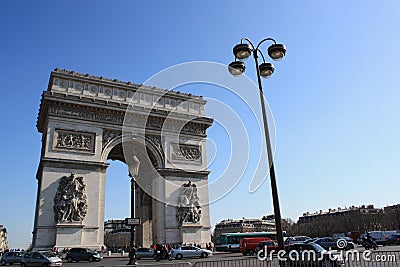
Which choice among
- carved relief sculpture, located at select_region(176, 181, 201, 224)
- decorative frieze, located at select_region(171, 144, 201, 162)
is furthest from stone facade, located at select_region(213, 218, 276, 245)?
carved relief sculpture, located at select_region(176, 181, 201, 224)

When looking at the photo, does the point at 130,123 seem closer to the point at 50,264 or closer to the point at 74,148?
the point at 74,148

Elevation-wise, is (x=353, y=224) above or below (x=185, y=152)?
below

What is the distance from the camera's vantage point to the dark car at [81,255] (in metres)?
22.7

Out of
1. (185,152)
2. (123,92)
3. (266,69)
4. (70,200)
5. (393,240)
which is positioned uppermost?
(123,92)

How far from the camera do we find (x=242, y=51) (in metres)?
9.95

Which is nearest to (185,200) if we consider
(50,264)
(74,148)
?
(74,148)

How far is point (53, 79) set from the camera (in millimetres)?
28016

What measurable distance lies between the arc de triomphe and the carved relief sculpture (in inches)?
3.3

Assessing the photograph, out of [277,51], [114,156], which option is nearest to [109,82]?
[114,156]

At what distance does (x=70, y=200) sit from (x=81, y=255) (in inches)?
168

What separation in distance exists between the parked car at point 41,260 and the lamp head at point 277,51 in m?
16.1

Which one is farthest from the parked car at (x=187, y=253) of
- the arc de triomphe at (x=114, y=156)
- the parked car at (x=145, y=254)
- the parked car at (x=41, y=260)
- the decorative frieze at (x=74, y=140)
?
the decorative frieze at (x=74, y=140)

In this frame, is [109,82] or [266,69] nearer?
[266,69]

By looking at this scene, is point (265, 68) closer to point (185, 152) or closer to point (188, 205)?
point (188, 205)
